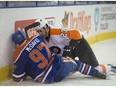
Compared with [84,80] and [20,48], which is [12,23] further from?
[84,80]

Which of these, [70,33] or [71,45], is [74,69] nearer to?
[71,45]

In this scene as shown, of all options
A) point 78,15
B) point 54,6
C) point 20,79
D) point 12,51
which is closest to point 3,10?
point 12,51

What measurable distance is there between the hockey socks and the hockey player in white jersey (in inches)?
5.0

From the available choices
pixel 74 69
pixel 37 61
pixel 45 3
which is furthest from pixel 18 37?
pixel 45 3

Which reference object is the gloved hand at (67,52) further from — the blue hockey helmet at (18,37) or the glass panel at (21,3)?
the glass panel at (21,3)

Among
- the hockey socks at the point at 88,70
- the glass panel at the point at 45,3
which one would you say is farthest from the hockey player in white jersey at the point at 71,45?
the glass panel at the point at 45,3

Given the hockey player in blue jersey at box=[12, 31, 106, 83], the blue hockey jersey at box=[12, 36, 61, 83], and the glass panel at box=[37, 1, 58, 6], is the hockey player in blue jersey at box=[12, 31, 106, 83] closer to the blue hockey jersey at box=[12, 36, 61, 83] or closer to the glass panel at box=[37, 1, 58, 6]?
the blue hockey jersey at box=[12, 36, 61, 83]

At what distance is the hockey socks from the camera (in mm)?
3971

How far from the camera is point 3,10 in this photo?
4102mm

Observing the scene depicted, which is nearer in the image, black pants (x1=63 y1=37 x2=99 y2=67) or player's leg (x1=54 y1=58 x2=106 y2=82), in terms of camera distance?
player's leg (x1=54 y1=58 x2=106 y2=82)

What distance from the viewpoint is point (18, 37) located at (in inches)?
161

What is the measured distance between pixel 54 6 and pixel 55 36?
197 cm

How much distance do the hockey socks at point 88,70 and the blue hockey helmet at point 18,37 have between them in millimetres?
719

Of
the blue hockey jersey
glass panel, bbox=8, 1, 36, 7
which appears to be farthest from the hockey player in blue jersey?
glass panel, bbox=8, 1, 36, 7
